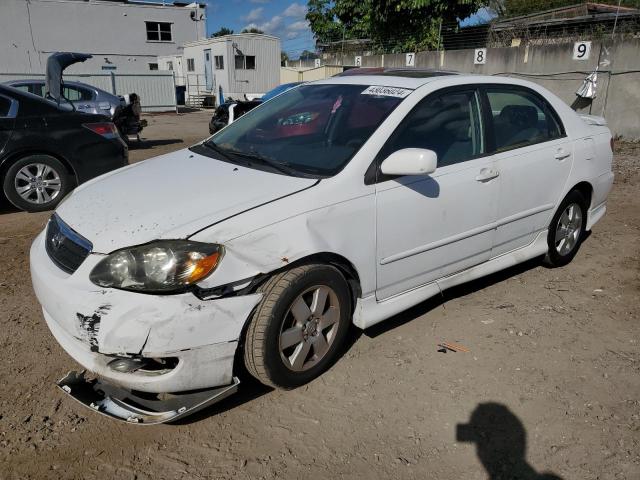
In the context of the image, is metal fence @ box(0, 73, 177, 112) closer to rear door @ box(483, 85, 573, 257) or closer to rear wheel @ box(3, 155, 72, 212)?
rear wheel @ box(3, 155, 72, 212)

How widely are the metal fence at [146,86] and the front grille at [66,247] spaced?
853 inches

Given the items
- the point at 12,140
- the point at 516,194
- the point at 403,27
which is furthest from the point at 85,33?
the point at 516,194

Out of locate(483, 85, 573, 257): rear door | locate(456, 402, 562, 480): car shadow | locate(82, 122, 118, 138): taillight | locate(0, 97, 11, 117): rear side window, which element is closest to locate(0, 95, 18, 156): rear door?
locate(0, 97, 11, 117): rear side window

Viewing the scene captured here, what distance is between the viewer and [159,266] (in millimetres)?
2354

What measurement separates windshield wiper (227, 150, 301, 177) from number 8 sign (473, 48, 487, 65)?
13.2 metres

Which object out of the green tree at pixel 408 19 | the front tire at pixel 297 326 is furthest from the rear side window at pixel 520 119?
the green tree at pixel 408 19

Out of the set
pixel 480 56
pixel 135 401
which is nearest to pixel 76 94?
pixel 480 56

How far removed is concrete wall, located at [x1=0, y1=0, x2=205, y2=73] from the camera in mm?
28797

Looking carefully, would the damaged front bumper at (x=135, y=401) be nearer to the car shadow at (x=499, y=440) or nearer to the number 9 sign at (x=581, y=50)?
the car shadow at (x=499, y=440)

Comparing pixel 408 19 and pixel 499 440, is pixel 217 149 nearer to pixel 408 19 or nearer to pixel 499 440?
pixel 499 440

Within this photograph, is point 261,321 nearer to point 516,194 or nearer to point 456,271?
point 456,271

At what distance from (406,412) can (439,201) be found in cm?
126

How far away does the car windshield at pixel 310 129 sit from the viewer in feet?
10.0

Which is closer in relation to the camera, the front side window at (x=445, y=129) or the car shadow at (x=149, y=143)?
the front side window at (x=445, y=129)
